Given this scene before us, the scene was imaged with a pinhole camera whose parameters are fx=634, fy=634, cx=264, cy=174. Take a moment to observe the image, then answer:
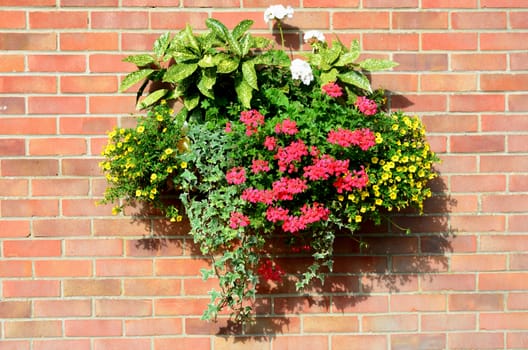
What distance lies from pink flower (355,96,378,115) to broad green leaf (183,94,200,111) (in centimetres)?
64

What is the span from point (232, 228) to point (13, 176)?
984 mm

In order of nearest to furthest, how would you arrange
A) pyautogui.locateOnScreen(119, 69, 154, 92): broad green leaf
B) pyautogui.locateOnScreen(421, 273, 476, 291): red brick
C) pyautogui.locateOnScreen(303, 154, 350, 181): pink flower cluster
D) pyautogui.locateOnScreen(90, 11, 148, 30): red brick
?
1. pyautogui.locateOnScreen(303, 154, 350, 181): pink flower cluster
2. pyautogui.locateOnScreen(119, 69, 154, 92): broad green leaf
3. pyautogui.locateOnScreen(90, 11, 148, 30): red brick
4. pyautogui.locateOnScreen(421, 273, 476, 291): red brick

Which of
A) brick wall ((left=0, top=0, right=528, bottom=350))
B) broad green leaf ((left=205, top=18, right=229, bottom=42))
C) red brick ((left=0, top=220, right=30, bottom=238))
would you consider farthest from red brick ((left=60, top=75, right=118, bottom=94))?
red brick ((left=0, top=220, right=30, bottom=238))

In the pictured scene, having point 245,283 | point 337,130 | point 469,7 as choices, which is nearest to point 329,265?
point 245,283

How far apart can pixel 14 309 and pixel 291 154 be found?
139cm

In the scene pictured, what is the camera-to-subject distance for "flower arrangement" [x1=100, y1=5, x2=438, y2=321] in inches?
93.6

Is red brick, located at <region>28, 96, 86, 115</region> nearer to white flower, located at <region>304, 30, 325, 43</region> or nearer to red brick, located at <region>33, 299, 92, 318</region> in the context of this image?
red brick, located at <region>33, 299, 92, 318</region>

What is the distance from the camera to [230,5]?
269 centimetres

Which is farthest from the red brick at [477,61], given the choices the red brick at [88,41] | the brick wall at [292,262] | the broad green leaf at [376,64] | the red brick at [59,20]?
the red brick at [59,20]

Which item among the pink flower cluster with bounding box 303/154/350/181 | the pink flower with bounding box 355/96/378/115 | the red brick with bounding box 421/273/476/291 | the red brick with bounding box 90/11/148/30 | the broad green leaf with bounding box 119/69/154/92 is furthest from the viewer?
the red brick with bounding box 421/273/476/291

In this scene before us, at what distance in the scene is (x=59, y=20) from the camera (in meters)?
2.67

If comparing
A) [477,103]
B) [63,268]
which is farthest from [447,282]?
[63,268]

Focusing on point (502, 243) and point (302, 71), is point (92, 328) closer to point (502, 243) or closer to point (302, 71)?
point (302, 71)

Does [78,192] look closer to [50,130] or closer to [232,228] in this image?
[50,130]
